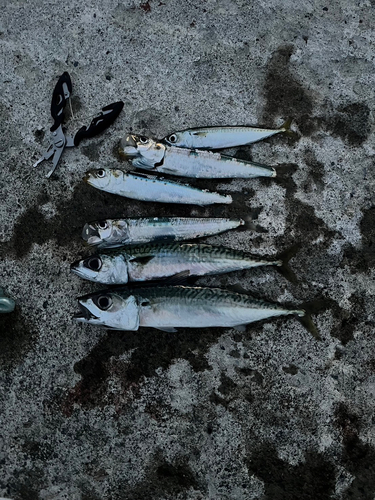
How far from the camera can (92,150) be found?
4277 mm

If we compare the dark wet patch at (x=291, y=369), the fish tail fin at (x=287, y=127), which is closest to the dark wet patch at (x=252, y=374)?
the dark wet patch at (x=291, y=369)

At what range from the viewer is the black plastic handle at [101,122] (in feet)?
13.9

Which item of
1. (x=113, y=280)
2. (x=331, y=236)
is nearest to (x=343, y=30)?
(x=331, y=236)

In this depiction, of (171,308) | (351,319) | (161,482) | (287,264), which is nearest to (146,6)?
(287,264)

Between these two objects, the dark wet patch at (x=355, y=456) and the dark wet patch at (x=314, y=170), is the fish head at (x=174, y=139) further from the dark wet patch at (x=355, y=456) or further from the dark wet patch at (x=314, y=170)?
the dark wet patch at (x=355, y=456)

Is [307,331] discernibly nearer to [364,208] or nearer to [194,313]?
[194,313]

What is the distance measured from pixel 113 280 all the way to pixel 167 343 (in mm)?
788

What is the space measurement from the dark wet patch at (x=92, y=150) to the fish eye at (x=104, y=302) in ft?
4.95

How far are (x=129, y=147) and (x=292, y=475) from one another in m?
3.39

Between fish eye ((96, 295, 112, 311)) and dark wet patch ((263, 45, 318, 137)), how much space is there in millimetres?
2455

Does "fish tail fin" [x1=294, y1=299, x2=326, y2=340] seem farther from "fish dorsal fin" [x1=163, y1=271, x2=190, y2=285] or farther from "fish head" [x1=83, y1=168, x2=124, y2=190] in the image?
"fish head" [x1=83, y1=168, x2=124, y2=190]

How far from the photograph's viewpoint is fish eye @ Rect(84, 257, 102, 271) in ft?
12.2

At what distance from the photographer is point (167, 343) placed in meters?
3.91

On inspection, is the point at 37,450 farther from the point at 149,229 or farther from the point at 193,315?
the point at 149,229
